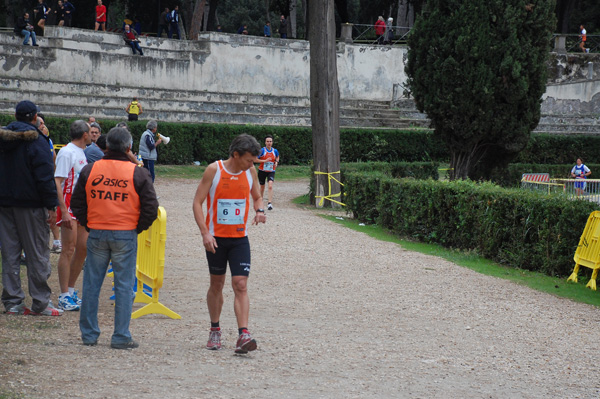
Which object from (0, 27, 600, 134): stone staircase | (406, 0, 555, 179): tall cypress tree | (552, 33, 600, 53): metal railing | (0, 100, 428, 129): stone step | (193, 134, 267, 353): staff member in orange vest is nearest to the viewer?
(193, 134, 267, 353): staff member in orange vest

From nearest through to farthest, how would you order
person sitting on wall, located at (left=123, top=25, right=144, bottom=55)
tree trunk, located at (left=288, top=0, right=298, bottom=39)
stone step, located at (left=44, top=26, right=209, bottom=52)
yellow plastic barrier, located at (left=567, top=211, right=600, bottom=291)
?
yellow plastic barrier, located at (left=567, top=211, right=600, bottom=291) < stone step, located at (left=44, top=26, right=209, bottom=52) < person sitting on wall, located at (left=123, top=25, right=144, bottom=55) < tree trunk, located at (left=288, top=0, right=298, bottom=39)

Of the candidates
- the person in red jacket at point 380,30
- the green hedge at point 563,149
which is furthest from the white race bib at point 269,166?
the person in red jacket at point 380,30

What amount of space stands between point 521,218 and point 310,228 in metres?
5.06

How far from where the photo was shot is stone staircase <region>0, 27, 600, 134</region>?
3058 cm

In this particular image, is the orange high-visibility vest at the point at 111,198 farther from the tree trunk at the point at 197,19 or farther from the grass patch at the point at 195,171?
the tree trunk at the point at 197,19

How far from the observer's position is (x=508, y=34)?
Result: 23.1 meters

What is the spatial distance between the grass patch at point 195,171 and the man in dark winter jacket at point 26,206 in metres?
19.5

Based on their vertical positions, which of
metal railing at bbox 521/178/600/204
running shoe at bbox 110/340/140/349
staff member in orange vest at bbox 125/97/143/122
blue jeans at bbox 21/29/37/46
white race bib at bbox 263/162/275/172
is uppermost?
blue jeans at bbox 21/29/37/46

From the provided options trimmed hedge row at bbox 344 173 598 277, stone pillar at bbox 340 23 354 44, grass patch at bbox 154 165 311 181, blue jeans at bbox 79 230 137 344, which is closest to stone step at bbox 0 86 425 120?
grass patch at bbox 154 165 311 181

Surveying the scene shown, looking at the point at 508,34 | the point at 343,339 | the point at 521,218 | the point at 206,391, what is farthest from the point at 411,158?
the point at 206,391

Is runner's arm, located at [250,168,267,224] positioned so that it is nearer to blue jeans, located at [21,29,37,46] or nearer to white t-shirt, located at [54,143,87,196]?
white t-shirt, located at [54,143,87,196]

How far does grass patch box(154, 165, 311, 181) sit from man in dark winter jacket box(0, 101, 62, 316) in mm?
19509

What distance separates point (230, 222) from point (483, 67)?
702 inches

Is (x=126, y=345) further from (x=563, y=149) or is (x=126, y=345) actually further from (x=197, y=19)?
(x=197, y=19)
